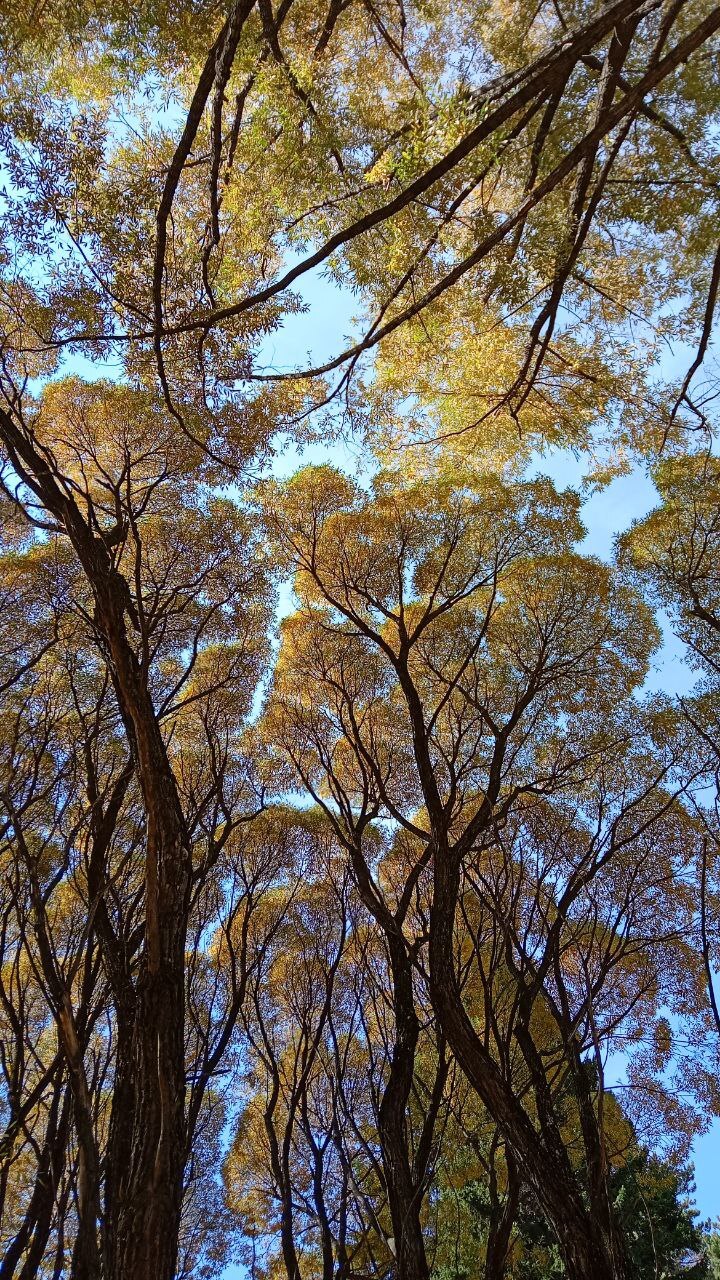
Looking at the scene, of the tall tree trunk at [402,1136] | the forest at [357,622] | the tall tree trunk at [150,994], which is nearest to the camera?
the tall tree trunk at [150,994]

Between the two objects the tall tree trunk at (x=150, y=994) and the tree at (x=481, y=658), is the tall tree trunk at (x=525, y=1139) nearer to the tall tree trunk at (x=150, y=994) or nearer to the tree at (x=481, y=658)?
the tree at (x=481, y=658)

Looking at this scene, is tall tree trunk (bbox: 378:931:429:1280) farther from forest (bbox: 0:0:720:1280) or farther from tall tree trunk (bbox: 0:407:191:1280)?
tall tree trunk (bbox: 0:407:191:1280)

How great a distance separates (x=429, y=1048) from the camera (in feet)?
32.8

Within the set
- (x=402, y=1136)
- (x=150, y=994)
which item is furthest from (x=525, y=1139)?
(x=150, y=994)

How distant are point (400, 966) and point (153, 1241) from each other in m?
3.83

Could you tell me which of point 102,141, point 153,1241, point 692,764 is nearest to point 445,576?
point 692,764

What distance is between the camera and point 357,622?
7320 millimetres

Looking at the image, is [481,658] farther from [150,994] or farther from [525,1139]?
[150,994]

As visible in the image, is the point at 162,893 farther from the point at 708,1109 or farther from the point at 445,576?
the point at 708,1109

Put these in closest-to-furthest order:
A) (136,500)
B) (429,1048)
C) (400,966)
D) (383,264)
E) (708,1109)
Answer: (383,264) < (400,966) < (136,500) < (708,1109) < (429,1048)

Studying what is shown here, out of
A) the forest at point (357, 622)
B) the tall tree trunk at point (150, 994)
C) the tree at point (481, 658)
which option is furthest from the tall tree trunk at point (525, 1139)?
the tall tree trunk at point (150, 994)

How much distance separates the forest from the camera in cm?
313

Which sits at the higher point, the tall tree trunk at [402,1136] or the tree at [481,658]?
the tree at [481,658]

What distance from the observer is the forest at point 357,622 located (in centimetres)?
313
